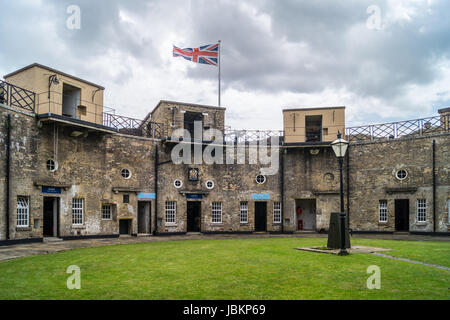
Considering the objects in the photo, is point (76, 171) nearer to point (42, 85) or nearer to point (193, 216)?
point (42, 85)

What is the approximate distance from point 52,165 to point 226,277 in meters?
14.2

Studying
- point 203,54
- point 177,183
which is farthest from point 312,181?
point 203,54

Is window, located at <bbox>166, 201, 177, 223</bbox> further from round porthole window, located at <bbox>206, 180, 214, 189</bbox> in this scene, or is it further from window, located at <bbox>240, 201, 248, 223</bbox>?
window, located at <bbox>240, 201, 248, 223</bbox>

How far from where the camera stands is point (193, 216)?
91.8 feet

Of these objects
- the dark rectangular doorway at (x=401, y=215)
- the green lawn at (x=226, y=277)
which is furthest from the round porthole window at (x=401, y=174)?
the green lawn at (x=226, y=277)

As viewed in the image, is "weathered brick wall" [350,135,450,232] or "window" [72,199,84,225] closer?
"window" [72,199,84,225]

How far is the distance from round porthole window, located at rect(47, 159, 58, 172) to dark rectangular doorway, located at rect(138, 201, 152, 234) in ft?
21.7

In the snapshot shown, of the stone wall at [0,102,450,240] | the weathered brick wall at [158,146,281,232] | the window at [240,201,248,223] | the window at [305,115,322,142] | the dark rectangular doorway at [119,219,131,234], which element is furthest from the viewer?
the window at [305,115,322,142]

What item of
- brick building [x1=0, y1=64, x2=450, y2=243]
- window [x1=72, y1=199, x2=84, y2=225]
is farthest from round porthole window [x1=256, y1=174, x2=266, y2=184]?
window [x1=72, y1=199, x2=84, y2=225]

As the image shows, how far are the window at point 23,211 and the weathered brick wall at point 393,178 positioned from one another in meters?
19.8

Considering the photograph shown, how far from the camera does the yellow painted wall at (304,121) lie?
27062 millimetres

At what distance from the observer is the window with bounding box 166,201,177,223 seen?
82.3 feet
